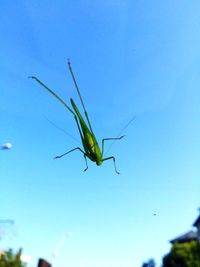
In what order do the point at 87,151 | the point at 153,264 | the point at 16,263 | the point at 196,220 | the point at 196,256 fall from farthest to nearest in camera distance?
1. the point at 196,220
2. the point at 153,264
3. the point at 196,256
4. the point at 16,263
5. the point at 87,151

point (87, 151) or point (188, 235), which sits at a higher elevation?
point (188, 235)

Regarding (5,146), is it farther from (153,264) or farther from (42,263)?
(153,264)

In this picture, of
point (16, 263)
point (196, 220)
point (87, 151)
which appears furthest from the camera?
point (196, 220)

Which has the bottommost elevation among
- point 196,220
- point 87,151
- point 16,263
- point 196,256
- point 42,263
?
point 87,151

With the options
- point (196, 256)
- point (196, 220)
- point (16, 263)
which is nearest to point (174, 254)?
point (196, 256)

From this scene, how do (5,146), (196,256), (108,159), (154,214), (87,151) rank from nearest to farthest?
(87,151) < (108,159) < (154,214) < (5,146) < (196,256)

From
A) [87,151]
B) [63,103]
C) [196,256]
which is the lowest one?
[87,151]

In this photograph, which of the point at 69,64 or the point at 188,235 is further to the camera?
the point at 188,235

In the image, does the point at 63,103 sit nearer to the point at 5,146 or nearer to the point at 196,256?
the point at 5,146

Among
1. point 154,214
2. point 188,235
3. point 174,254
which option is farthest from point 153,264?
point 154,214
